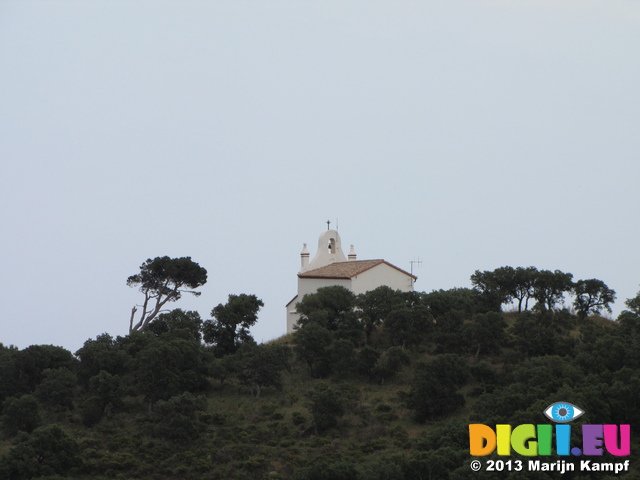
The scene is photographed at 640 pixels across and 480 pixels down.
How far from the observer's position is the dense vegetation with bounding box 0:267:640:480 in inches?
1350

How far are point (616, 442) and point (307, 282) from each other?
2414cm

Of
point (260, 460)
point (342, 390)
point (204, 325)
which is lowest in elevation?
point (260, 460)

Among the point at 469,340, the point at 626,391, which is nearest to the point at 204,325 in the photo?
the point at 469,340

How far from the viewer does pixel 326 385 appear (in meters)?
42.1

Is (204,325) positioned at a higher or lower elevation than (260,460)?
higher

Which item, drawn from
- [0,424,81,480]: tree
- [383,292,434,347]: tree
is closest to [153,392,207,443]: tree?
[0,424,81,480]: tree

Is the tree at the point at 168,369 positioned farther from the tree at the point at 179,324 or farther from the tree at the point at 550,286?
the tree at the point at 550,286

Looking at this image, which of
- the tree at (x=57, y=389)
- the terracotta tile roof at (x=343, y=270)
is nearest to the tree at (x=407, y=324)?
the terracotta tile roof at (x=343, y=270)

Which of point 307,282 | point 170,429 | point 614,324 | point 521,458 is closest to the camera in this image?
point 521,458

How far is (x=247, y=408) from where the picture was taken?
135 ft

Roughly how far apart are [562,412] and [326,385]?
13.5m

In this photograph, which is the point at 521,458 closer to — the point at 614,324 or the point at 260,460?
the point at 260,460

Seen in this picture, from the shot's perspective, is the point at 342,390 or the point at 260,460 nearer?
the point at 260,460

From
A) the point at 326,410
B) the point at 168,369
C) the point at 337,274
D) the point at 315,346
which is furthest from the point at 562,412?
the point at 337,274
